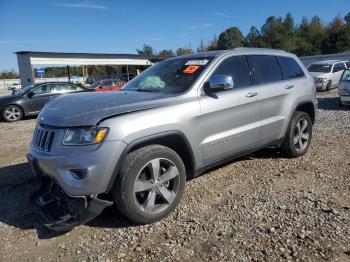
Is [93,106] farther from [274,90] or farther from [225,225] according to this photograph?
[274,90]

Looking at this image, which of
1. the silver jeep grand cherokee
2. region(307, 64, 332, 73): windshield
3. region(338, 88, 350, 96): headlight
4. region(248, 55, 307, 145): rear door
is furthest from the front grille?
region(307, 64, 332, 73): windshield

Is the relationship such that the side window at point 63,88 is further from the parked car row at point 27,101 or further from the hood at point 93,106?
the hood at point 93,106

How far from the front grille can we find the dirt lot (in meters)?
0.88

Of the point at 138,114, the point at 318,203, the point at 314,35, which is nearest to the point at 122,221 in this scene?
the point at 138,114

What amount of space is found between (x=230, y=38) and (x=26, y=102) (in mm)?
73634

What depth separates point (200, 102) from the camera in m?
4.19

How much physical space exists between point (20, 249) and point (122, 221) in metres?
1.03

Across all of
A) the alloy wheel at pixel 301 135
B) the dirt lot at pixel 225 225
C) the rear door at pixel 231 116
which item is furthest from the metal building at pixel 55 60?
the rear door at pixel 231 116

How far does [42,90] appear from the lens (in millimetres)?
14320

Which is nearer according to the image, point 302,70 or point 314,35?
point 302,70

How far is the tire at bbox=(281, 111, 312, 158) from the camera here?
5711mm

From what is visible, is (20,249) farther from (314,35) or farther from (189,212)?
(314,35)

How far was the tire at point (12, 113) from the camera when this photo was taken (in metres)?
13.4

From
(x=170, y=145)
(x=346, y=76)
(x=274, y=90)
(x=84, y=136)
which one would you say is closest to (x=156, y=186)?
(x=170, y=145)
